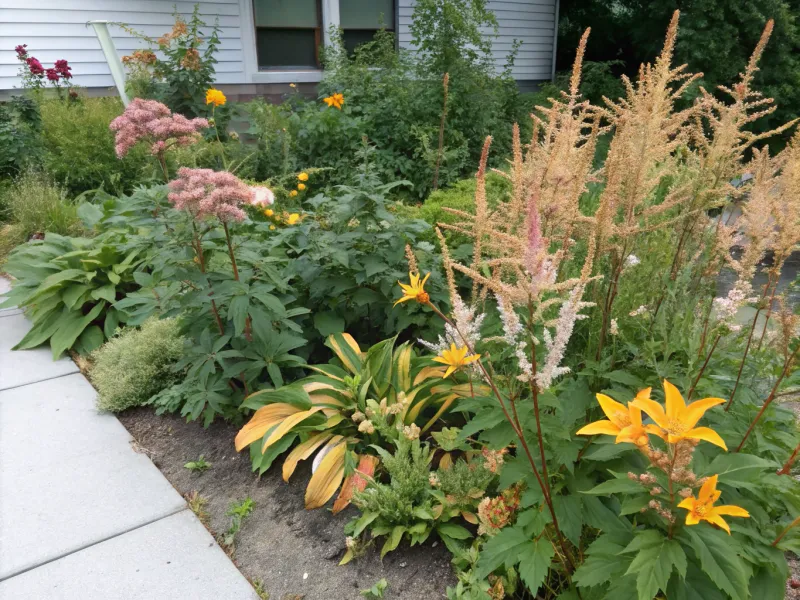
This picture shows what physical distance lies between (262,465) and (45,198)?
431 cm

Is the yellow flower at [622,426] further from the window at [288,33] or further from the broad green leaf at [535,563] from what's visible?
→ the window at [288,33]

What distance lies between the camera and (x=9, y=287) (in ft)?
15.3

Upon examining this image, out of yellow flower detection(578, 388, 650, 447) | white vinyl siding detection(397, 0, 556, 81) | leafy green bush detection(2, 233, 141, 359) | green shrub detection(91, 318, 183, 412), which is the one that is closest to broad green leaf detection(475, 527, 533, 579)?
yellow flower detection(578, 388, 650, 447)

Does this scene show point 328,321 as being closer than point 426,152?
Yes

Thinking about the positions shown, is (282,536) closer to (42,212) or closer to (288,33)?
(42,212)

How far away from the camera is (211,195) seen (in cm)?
224

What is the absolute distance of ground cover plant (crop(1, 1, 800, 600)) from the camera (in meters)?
1.34

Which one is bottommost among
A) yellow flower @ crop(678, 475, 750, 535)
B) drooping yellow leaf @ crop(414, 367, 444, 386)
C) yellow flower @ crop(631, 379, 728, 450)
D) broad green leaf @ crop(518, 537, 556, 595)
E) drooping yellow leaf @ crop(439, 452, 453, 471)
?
drooping yellow leaf @ crop(439, 452, 453, 471)

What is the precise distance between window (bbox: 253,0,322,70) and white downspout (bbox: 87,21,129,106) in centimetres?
212

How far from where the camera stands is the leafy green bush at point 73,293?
3.67 metres

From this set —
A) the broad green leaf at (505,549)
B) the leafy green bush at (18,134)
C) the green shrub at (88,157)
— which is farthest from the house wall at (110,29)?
the broad green leaf at (505,549)

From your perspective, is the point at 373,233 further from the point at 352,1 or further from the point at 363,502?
the point at 352,1

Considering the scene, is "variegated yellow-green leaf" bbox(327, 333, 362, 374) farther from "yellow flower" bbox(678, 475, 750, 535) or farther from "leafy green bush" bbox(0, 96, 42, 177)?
"leafy green bush" bbox(0, 96, 42, 177)

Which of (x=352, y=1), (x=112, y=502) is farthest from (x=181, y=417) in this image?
(x=352, y=1)
